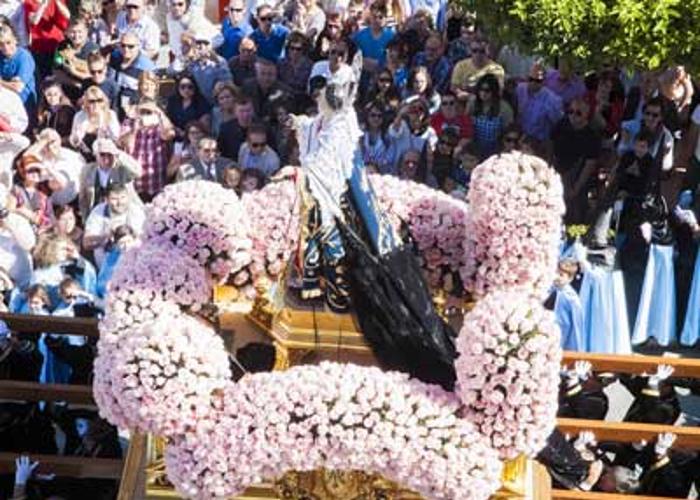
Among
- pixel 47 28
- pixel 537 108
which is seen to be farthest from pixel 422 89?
pixel 47 28

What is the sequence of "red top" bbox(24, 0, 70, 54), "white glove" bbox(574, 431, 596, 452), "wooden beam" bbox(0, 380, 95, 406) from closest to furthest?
"white glove" bbox(574, 431, 596, 452), "wooden beam" bbox(0, 380, 95, 406), "red top" bbox(24, 0, 70, 54)

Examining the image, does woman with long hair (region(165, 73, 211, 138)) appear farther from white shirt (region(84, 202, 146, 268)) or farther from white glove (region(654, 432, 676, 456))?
white glove (region(654, 432, 676, 456))

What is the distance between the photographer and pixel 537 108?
1522 cm

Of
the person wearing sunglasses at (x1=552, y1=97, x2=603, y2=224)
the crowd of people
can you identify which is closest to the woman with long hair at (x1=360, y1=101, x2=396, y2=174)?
the crowd of people

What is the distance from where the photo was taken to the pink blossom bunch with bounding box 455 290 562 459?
25.3ft

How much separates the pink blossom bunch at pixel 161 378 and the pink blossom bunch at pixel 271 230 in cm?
148

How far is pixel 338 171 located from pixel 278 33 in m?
8.85

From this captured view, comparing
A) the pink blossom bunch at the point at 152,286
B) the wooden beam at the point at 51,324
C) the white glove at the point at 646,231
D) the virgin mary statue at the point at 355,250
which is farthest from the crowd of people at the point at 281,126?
the virgin mary statue at the point at 355,250

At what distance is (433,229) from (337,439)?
2095mm

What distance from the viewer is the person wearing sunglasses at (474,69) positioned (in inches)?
618

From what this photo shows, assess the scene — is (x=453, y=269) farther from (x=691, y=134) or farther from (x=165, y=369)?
(x=691, y=134)

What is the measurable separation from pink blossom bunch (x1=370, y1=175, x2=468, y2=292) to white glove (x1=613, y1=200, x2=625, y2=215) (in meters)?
4.51

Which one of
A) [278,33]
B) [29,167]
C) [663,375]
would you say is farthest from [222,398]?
[278,33]

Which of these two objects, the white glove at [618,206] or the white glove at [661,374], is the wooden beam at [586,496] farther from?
the white glove at [618,206]
